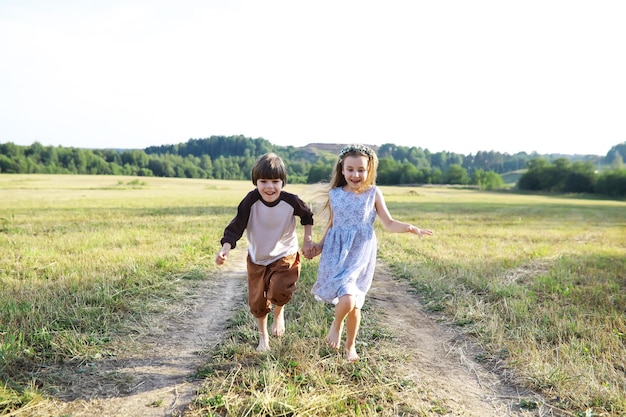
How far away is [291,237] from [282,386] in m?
1.75

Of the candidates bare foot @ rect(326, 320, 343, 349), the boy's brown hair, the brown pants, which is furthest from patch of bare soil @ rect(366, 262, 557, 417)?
the boy's brown hair

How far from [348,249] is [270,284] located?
39.1 inches

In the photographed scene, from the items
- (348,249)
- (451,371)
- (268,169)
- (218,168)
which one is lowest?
(451,371)

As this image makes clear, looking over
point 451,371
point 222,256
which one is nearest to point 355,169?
point 222,256

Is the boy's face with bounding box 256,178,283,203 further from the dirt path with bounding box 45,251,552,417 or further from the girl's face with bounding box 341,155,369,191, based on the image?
the dirt path with bounding box 45,251,552,417

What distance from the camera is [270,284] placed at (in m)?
4.75

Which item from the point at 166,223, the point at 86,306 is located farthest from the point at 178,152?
the point at 86,306

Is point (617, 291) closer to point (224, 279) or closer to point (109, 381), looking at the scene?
point (224, 279)

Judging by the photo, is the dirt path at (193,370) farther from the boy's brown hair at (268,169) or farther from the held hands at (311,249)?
the boy's brown hair at (268,169)

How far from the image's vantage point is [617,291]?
740 centimetres

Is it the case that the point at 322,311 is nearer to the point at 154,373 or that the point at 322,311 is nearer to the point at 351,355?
the point at 351,355

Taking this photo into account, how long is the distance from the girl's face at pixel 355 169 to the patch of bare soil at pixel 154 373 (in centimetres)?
243

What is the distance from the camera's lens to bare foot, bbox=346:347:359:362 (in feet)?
14.2

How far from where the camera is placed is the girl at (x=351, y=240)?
Result: 4.38 metres
